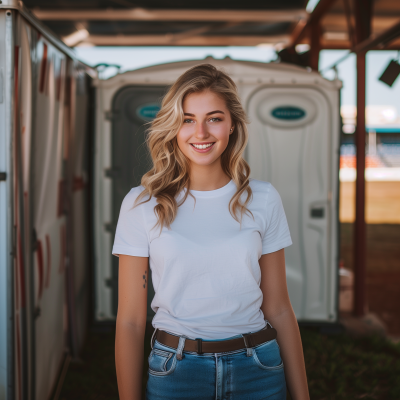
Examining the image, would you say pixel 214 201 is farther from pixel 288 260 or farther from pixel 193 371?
pixel 288 260

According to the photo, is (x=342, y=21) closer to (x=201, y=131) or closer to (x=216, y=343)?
(x=201, y=131)

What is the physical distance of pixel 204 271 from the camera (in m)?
1.35

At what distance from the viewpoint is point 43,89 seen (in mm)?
2494

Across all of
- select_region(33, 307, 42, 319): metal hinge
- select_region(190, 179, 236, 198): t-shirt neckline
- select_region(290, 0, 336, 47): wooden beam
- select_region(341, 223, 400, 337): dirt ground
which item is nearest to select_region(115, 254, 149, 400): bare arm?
select_region(190, 179, 236, 198): t-shirt neckline

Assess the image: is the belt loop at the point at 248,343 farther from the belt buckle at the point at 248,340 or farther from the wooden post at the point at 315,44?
the wooden post at the point at 315,44

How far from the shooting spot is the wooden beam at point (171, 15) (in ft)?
19.3

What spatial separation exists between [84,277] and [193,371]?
278cm

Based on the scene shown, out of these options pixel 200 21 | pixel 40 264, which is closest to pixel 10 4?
pixel 40 264

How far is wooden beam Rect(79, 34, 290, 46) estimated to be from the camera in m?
7.27

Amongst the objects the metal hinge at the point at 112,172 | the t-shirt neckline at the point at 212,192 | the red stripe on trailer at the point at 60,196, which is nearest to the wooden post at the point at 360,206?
the metal hinge at the point at 112,172

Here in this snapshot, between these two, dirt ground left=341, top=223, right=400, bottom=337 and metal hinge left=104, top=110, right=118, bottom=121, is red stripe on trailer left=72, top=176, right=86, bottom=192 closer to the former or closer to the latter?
metal hinge left=104, top=110, right=118, bottom=121

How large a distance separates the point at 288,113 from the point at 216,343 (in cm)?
289

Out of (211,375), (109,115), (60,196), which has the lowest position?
(211,375)

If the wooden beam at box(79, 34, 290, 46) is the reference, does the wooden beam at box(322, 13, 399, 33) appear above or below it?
below
